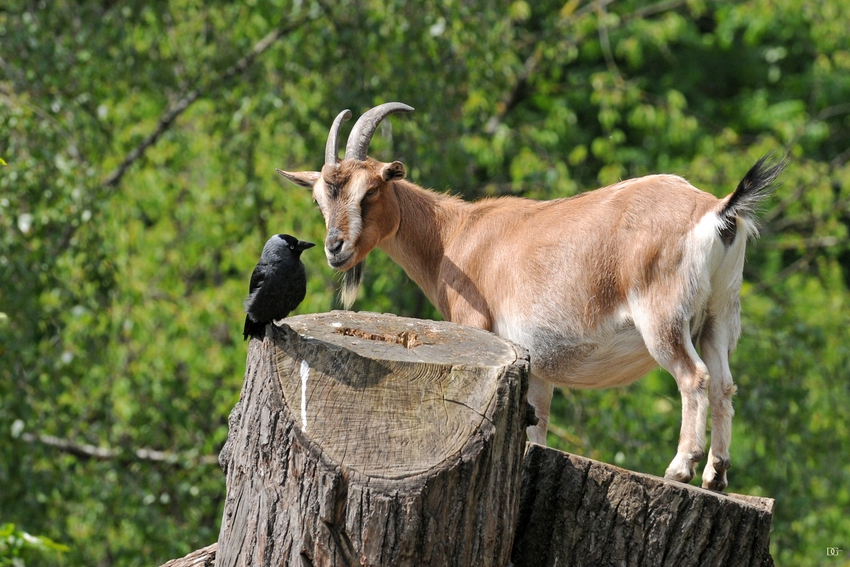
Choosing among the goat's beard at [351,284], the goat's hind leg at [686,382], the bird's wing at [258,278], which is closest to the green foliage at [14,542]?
the bird's wing at [258,278]

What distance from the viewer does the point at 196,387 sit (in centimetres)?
947

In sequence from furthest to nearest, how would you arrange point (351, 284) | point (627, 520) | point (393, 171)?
point (351, 284) → point (393, 171) → point (627, 520)

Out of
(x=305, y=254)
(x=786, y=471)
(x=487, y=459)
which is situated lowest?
(x=786, y=471)

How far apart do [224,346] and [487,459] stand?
687 cm

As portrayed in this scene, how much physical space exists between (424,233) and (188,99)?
4917 mm

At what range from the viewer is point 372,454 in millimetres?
3436

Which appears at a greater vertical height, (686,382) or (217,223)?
(217,223)

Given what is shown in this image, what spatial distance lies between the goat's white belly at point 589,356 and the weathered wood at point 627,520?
3.09 feet

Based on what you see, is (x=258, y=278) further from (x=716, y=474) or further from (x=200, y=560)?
(x=716, y=474)

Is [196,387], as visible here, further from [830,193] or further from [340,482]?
[830,193]

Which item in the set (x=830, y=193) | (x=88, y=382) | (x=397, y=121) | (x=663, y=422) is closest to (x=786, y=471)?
(x=663, y=422)

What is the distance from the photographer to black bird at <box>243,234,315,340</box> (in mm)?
3775

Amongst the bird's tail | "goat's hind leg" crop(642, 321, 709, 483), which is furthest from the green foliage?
"goat's hind leg" crop(642, 321, 709, 483)

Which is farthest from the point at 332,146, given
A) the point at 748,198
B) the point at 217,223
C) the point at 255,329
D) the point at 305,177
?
the point at 217,223
